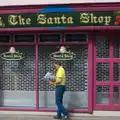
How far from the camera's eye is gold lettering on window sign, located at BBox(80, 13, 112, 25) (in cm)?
1222

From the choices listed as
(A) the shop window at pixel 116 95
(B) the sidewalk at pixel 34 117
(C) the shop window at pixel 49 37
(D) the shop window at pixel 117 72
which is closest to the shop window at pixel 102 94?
(A) the shop window at pixel 116 95

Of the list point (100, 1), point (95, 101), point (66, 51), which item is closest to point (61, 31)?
point (66, 51)

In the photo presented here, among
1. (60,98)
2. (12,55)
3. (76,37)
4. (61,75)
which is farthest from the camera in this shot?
(12,55)

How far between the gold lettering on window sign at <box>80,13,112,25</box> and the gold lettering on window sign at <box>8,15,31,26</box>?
1626mm

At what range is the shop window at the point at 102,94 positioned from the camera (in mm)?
12750

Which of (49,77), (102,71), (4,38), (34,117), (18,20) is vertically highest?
(18,20)

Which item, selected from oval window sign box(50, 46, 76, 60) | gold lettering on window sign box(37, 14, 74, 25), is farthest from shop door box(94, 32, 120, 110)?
gold lettering on window sign box(37, 14, 74, 25)

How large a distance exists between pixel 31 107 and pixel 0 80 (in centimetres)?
132

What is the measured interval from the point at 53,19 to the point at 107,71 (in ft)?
7.44

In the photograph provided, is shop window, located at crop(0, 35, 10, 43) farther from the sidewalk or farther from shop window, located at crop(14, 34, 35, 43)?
the sidewalk

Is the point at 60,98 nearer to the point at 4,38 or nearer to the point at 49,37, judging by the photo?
the point at 49,37

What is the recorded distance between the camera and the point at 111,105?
499 inches

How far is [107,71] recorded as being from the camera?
12750 millimetres

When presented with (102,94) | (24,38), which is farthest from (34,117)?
(24,38)
